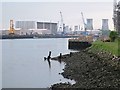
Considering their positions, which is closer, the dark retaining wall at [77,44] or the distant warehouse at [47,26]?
the dark retaining wall at [77,44]

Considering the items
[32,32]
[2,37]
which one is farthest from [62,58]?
[32,32]

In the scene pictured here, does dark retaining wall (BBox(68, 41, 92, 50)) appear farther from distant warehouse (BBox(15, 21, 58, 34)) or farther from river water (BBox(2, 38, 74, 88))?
distant warehouse (BBox(15, 21, 58, 34))

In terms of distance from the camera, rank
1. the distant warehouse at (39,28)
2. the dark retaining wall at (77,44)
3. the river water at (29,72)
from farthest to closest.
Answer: the distant warehouse at (39,28), the dark retaining wall at (77,44), the river water at (29,72)

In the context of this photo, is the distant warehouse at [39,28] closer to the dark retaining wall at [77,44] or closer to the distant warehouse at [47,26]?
the distant warehouse at [47,26]

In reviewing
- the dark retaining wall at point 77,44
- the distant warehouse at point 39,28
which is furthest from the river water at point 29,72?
the distant warehouse at point 39,28

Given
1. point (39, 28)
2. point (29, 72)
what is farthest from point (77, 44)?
point (39, 28)

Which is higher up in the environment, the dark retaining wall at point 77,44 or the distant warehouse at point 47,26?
the distant warehouse at point 47,26

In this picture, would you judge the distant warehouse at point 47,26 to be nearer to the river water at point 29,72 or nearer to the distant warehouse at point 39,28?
the distant warehouse at point 39,28

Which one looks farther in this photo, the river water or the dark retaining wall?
the dark retaining wall

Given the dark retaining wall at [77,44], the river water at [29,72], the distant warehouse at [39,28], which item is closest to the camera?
the river water at [29,72]

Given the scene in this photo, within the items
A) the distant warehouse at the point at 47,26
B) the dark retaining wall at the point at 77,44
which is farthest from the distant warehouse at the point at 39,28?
the dark retaining wall at the point at 77,44

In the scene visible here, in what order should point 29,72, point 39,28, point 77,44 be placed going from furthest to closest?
point 39,28
point 77,44
point 29,72

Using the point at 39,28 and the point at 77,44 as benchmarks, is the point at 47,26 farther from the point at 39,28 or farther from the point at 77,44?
the point at 77,44

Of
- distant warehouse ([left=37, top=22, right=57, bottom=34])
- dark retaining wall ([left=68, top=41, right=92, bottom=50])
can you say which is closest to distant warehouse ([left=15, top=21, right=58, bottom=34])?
distant warehouse ([left=37, top=22, right=57, bottom=34])
